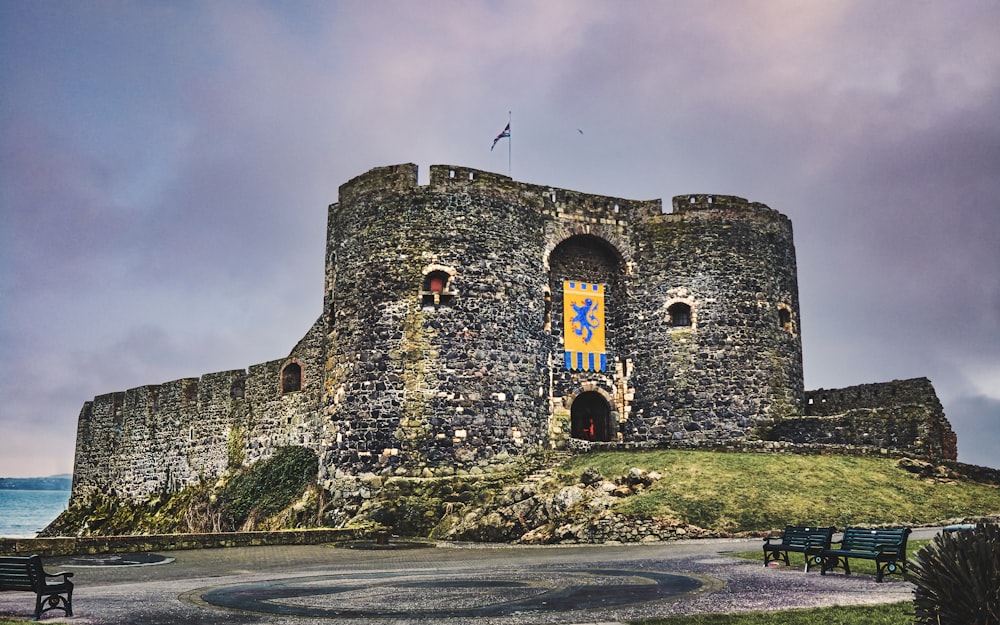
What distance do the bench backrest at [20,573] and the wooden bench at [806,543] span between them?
8.60 metres

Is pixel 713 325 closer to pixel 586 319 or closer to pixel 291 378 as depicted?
pixel 586 319

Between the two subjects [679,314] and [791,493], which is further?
[679,314]

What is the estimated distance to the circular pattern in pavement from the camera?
8.72 meters

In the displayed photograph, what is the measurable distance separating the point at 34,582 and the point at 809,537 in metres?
9.12

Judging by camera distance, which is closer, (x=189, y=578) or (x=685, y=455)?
(x=189, y=578)

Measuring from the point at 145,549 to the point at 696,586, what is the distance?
35.8ft

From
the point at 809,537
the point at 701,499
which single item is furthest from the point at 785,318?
the point at 809,537

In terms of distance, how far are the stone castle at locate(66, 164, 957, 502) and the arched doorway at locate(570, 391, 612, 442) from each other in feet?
0.20

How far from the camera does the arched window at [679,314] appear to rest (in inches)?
1024

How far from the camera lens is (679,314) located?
2620cm

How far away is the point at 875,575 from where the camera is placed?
35.7ft

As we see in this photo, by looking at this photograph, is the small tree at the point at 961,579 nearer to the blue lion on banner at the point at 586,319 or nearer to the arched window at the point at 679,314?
the blue lion on banner at the point at 586,319

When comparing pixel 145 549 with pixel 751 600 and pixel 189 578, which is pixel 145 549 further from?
pixel 751 600

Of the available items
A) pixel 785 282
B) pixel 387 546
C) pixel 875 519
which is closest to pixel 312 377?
pixel 387 546
